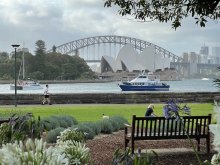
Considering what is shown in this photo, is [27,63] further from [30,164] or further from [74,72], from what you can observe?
[30,164]

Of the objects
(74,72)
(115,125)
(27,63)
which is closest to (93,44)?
(74,72)

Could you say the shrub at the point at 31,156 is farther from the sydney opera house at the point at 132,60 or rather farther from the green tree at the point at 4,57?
the green tree at the point at 4,57

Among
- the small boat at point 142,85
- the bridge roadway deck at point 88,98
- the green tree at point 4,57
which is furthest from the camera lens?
the green tree at point 4,57

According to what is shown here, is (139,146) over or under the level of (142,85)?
over

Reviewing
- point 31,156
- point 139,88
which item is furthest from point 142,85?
point 31,156

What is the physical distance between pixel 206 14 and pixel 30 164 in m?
8.57

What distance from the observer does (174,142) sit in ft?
36.3

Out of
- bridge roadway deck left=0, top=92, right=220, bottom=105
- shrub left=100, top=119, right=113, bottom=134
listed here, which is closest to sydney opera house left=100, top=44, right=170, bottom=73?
bridge roadway deck left=0, top=92, right=220, bottom=105

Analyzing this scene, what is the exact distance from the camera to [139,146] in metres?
10.4

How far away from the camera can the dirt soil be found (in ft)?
28.2

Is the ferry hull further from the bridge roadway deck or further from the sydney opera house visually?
the bridge roadway deck

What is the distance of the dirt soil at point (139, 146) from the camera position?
859 centimetres

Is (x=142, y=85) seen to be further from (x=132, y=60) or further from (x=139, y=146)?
(x=139, y=146)

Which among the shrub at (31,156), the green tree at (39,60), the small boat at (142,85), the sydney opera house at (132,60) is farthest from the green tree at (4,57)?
the shrub at (31,156)
